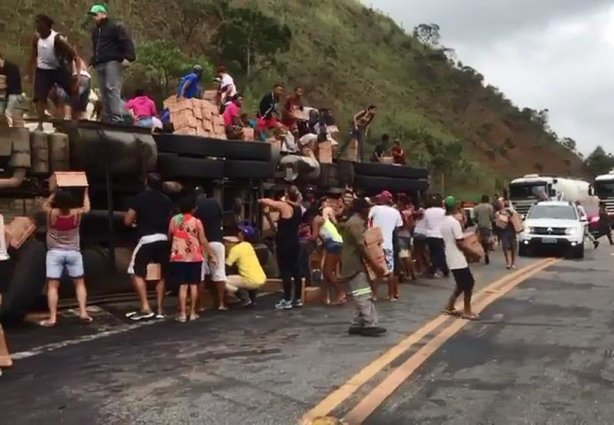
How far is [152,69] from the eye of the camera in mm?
33188

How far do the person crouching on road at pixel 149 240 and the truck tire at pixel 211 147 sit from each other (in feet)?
6.41

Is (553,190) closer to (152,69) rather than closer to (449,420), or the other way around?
(152,69)

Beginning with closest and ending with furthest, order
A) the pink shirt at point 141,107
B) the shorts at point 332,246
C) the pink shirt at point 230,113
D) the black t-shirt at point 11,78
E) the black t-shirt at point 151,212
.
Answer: the black t-shirt at point 151,212
the black t-shirt at point 11,78
the shorts at point 332,246
the pink shirt at point 141,107
the pink shirt at point 230,113

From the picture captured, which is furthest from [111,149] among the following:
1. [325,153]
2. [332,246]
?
[325,153]

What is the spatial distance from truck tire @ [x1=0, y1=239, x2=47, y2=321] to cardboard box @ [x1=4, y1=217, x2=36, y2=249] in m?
0.45

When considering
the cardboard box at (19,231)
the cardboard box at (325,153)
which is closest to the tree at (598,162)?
the cardboard box at (325,153)

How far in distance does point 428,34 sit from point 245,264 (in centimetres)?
8830

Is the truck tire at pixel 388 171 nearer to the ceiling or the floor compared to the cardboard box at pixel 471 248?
nearer to the ceiling

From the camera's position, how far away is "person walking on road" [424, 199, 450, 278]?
18328 millimetres

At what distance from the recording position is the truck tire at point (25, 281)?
10.8 meters

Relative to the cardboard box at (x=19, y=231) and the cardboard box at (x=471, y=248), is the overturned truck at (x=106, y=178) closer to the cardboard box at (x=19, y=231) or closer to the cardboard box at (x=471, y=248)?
the cardboard box at (x=19, y=231)

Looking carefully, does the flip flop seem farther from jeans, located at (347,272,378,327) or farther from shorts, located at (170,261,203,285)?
jeans, located at (347,272,378,327)

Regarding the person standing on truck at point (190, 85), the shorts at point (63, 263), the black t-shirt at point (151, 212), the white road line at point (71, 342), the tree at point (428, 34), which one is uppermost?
the tree at point (428, 34)

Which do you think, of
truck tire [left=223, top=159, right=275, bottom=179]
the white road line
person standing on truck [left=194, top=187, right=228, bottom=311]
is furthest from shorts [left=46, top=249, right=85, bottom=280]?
truck tire [left=223, top=159, right=275, bottom=179]
